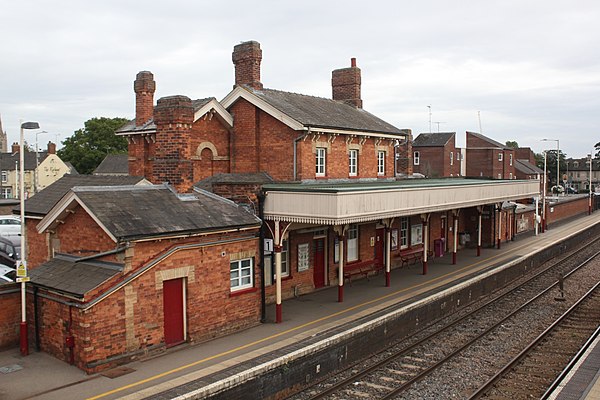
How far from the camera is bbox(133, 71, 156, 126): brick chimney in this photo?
24.1 meters

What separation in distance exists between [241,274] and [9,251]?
14767 mm

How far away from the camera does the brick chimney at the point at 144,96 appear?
79.2 ft

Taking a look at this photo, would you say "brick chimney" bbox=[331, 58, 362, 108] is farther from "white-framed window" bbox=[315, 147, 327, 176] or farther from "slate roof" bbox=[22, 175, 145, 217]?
"slate roof" bbox=[22, 175, 145, 217]

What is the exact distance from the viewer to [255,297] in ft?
46.6

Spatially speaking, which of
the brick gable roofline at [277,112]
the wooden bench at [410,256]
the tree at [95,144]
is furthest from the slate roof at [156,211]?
the tree at [95,144]

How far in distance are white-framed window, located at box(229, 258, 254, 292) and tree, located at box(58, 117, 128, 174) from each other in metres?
57.1

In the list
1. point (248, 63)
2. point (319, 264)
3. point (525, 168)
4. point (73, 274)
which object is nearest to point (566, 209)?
point (525, 168)

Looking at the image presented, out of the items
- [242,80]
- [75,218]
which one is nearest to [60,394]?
[75,218]

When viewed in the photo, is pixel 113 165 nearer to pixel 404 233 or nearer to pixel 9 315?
pixel 404 233

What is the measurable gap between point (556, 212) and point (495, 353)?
34101 mm

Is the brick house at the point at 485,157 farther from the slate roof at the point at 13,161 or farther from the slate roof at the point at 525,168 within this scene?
the slate roof at the point at 13,161

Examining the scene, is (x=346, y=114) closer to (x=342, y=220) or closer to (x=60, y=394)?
(x=342, y=220)

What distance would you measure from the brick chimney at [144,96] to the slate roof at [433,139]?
3774 cm

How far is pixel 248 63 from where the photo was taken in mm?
21172
